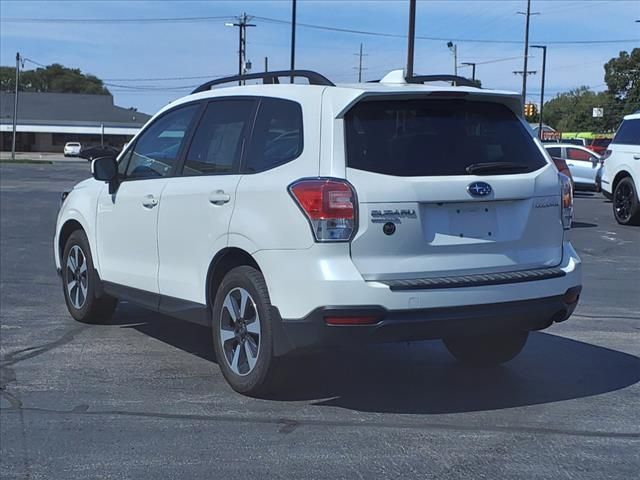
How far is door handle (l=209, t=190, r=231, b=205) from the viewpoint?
5535 millimetres

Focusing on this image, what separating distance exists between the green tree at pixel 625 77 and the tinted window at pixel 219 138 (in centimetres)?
7934

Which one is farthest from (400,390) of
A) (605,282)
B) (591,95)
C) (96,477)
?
(591,95)

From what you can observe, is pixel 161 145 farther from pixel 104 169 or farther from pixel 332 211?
pixel 332 211

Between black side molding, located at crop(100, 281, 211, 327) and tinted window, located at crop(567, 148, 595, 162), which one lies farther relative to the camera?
tinted window, located at crop(567, 148, 595, 162)

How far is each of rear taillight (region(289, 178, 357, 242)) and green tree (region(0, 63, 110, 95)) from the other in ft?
441

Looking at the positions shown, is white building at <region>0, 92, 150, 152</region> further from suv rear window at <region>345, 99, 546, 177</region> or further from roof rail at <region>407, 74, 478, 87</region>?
suv rear window at <region>345, 99, 546, 177</region>

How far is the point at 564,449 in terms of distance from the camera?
4.64 metres

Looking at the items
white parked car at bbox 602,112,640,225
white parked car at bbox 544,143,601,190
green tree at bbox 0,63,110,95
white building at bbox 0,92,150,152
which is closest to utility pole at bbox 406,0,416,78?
white parked car at bbox 544,143,601,190

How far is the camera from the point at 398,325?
190 inches

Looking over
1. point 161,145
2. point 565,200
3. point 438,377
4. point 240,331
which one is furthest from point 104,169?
point 565,200

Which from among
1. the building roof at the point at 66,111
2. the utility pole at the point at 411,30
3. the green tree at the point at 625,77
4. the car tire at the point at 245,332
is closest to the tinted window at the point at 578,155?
the utility pole at the point at 411,30

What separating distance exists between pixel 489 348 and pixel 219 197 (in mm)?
2299

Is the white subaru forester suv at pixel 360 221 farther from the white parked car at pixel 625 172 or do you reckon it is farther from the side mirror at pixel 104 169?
the white parked car at pixel 625 172

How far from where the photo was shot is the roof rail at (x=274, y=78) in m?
5.39
